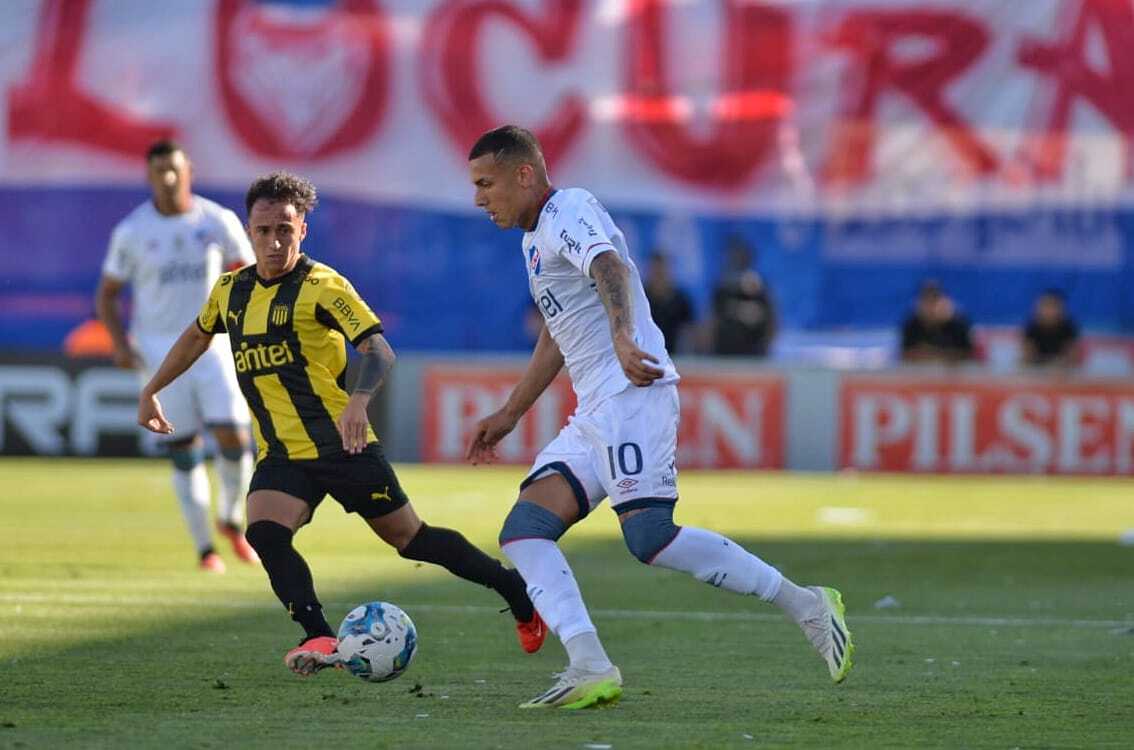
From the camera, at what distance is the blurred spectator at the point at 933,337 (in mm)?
24000

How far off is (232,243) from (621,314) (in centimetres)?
584

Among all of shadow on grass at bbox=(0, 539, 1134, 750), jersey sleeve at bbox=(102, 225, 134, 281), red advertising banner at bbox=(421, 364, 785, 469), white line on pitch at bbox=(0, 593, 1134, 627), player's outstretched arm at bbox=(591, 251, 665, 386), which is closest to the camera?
shadow on grass at bbox=(0, 539, 1134, 750)

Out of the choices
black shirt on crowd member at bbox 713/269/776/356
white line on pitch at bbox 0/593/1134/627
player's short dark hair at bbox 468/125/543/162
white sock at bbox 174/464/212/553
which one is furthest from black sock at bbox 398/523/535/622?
black shirt on crowd member at bbox 713/269/776/356

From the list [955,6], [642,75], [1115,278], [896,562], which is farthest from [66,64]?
[896,562]

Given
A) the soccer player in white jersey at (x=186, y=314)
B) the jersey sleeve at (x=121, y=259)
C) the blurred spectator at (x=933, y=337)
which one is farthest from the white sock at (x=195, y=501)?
the blurred spectator at (x=933, y=337)

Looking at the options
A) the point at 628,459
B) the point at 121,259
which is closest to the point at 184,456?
the point at 121,259

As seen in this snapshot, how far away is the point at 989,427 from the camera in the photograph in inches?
918

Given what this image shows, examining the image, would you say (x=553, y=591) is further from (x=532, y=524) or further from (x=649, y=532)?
(x=649, y=532)

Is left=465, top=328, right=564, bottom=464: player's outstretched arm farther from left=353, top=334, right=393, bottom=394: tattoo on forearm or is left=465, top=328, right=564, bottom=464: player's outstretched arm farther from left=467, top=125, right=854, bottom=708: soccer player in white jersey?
left=353, top=334, right=393, bottom=394: tattoo on forearm

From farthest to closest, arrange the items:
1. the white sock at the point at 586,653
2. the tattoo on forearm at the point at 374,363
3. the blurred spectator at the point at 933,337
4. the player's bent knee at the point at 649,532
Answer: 1. the blurred spectator at the point at 933,337
2. the tattoo on forearm at the point at 374,363
3. the player's bent knee at the point at 649,532
4. the white sock at the point at 586,653

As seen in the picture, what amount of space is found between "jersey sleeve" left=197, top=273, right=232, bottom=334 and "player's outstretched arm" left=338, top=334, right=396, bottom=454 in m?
0.67

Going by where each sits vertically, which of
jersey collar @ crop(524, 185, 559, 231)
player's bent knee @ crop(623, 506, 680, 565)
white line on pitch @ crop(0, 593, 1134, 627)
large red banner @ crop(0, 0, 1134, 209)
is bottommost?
white line on pitch @ crop(0, 593, 1134, 627)

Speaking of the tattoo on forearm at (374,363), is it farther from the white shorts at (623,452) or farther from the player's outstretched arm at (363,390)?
the white shorts at (623,452)

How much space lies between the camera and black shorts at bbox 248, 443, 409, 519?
26.9ft
